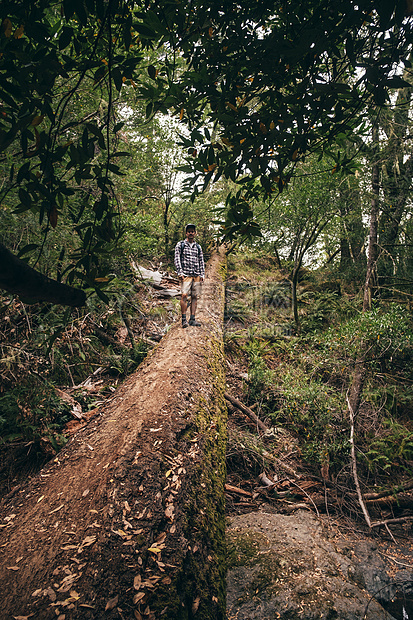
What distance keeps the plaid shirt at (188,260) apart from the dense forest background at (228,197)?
1.07 m

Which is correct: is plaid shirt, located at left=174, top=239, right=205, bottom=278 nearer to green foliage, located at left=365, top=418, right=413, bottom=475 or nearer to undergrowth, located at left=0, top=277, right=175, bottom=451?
undergrowth, located at left=0, top=277, right=175, bottom=451

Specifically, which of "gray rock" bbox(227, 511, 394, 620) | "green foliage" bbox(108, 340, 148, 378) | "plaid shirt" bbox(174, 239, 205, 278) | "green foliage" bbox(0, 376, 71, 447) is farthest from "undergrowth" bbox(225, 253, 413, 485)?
"green foliage" bbox(0, 376, 71, 447)

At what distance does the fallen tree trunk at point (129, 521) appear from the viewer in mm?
1653

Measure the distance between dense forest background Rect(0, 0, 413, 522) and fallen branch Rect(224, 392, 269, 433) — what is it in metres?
0.25

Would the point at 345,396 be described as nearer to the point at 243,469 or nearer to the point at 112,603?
the point at 243,469

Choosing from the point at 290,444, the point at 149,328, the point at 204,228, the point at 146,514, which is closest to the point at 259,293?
the point at 204,228

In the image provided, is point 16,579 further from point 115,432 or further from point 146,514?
point 115,432

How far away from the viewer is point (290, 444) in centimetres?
478

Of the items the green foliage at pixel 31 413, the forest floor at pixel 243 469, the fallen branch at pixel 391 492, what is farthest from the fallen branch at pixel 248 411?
the green foliage at pixel 31 413

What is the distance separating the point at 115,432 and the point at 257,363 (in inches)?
152

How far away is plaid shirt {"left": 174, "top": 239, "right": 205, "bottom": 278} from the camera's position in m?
5.62

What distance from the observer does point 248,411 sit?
521cm

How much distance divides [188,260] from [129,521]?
4437 millimetres

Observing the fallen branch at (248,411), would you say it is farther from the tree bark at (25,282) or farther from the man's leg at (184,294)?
the tree bark at (25,282)
